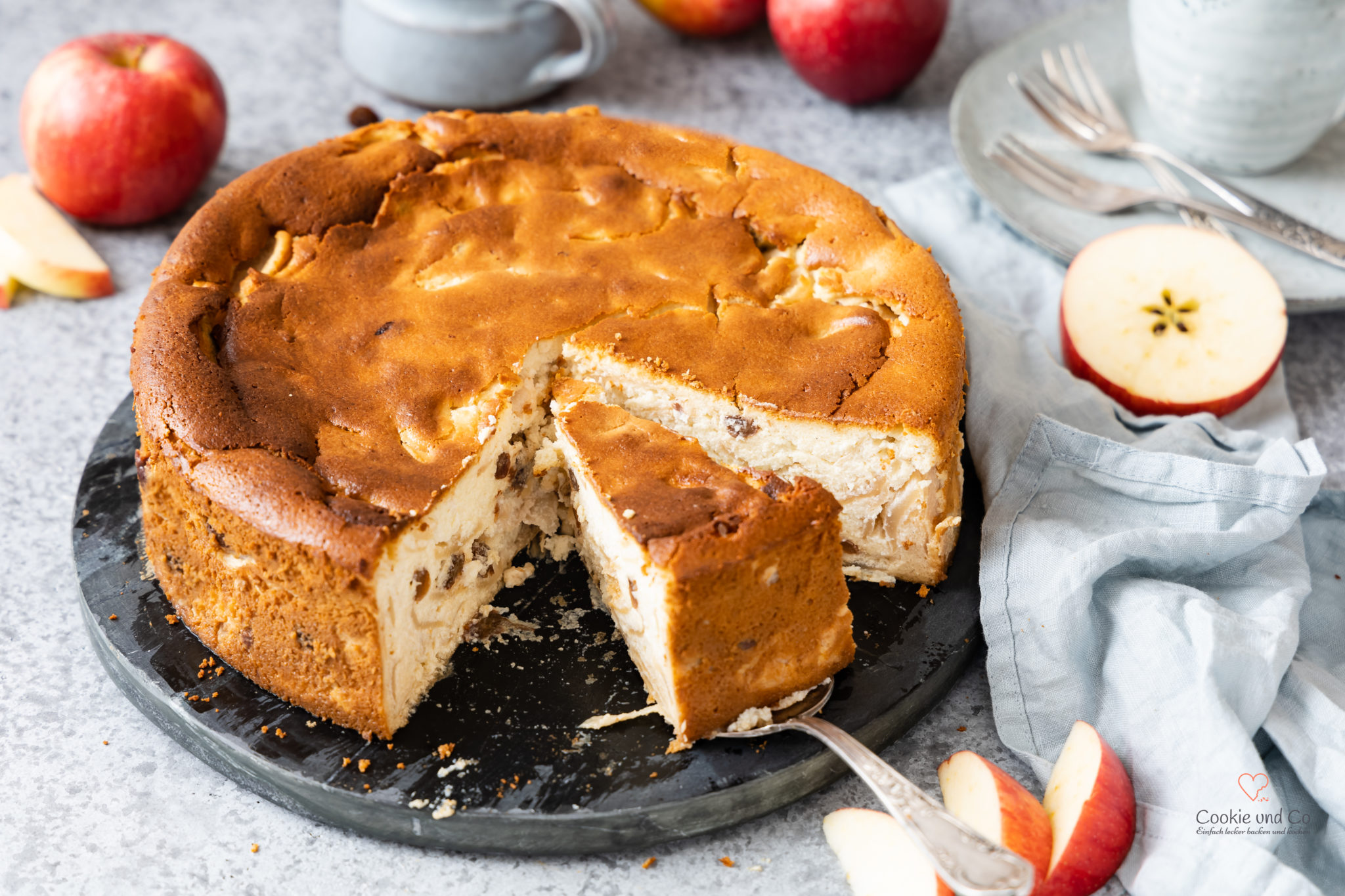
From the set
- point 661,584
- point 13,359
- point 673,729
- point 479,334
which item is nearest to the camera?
point 661,584

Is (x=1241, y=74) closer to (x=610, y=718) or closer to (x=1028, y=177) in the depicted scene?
(x=1028, y=177)

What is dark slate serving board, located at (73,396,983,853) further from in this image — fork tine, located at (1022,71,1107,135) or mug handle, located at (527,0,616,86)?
mug handle, located at (527,0,616,86)

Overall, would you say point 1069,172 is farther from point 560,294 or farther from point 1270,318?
point 560,294

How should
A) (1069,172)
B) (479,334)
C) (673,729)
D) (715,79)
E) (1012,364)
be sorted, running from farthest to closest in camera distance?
(715,79), (1069,172), (1012,364), (479,334), (673,729)

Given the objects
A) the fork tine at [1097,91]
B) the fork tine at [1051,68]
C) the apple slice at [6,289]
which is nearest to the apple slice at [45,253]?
the apple slice at [6,289]

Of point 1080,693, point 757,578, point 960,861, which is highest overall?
A: point 757,578

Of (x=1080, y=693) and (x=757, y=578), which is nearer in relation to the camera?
(x=757, y=578)

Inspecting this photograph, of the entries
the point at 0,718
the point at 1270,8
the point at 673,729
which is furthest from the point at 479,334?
the point at 1270,8
